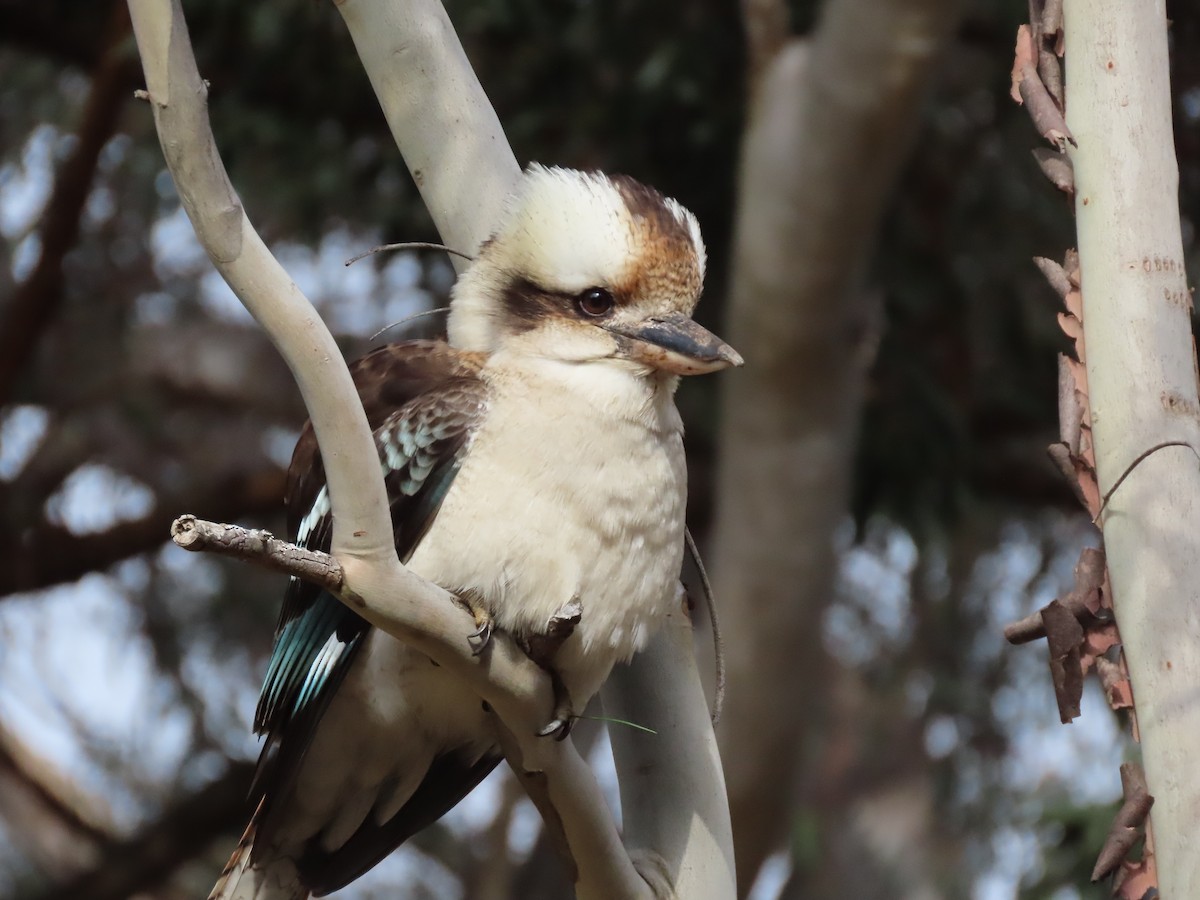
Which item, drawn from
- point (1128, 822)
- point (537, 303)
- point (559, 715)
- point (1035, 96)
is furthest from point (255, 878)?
point (1035, 96)

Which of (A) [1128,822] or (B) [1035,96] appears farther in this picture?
(B) [1035,96]

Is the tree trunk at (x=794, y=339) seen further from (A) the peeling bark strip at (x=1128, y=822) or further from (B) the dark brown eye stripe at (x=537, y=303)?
(A) the peeling bark strip at (x=1128, y=822)

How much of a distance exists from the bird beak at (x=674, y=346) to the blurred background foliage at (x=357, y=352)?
6.28ft

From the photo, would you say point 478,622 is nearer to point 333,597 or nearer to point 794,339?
point 333,597

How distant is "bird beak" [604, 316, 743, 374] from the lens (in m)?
1.78

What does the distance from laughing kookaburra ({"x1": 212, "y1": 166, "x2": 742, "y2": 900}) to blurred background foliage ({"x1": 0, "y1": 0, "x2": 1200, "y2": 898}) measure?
6.04 ft

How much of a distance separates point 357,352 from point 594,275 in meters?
3.47

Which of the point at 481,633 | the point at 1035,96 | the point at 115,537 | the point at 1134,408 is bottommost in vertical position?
the point at 115,537

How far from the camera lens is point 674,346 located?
5.89ft

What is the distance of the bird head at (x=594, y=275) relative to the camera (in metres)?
1.84

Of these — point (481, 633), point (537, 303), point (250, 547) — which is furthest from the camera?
point (537, 303)

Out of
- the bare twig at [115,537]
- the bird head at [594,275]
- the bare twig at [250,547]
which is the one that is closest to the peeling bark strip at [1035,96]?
the bird head at [594,275]

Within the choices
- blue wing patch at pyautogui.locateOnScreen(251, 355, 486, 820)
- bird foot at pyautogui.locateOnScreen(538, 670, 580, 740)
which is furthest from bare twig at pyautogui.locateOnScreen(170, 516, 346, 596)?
blue wing patch at pyautogui.locateOnScreen(251, 355, 486, 820)

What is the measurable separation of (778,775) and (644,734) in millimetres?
2166
